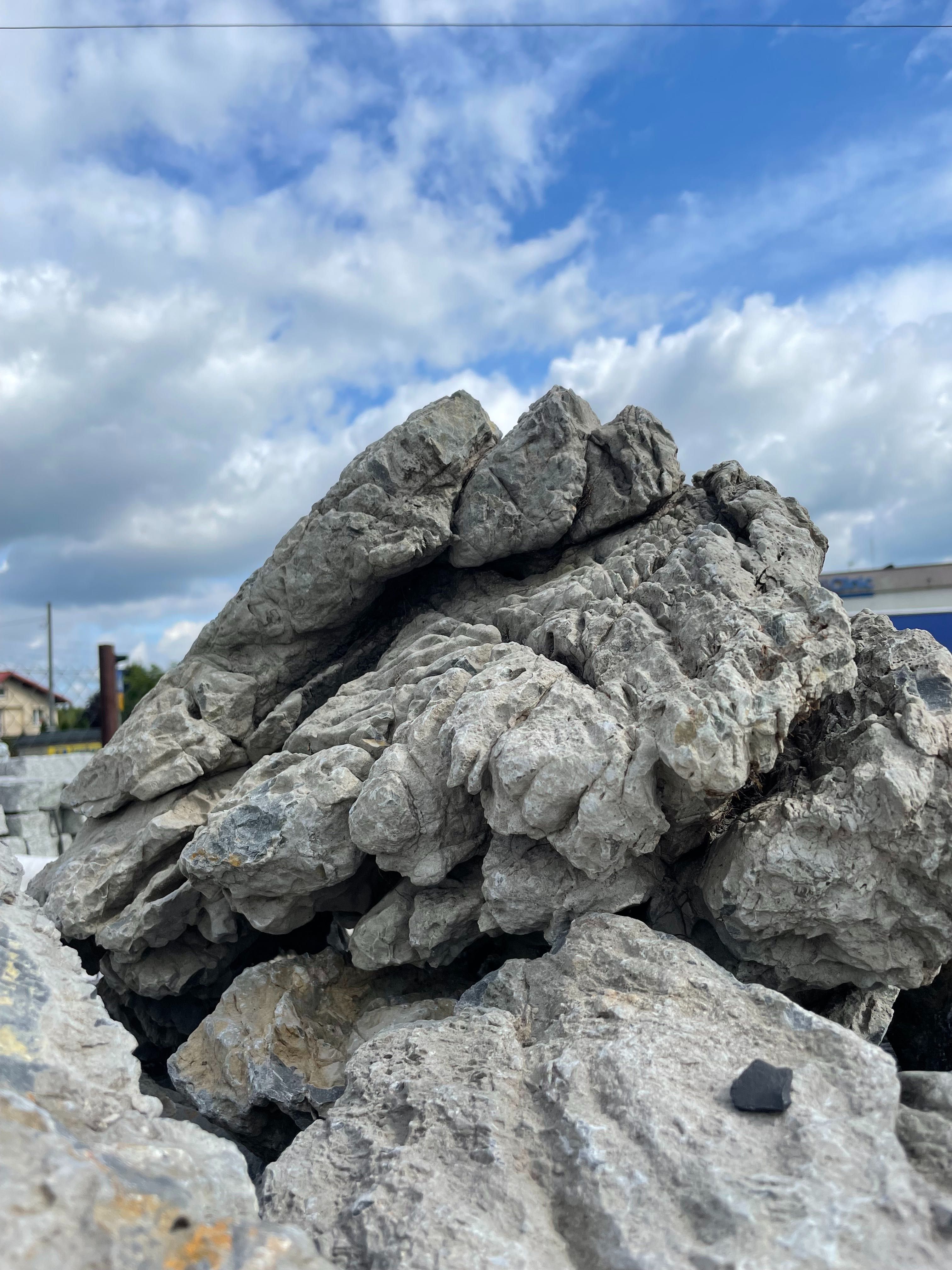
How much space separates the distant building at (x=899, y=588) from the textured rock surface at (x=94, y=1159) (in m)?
33.4

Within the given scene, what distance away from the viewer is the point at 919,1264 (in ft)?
8.54

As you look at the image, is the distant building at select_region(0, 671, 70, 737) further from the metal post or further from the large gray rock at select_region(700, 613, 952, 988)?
the large gray rock at select_region(700, 613, 952, 988)

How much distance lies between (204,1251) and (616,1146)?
1.52m

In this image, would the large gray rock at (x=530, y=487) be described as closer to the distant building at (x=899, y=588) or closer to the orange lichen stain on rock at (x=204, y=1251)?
the orange lichen stain on rock at (x=204, y=1251)

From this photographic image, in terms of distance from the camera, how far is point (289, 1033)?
541 cm

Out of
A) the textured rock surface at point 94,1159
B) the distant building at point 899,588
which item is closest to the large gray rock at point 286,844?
the textured rock surface at point 94,1159

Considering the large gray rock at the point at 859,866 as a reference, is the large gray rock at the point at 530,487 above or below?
above

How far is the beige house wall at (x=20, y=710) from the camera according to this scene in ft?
182

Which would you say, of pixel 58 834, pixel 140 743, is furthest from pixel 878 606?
pixel 140 743

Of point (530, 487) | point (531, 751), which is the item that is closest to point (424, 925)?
point (531, 751)

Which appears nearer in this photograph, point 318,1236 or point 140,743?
point 318,1236

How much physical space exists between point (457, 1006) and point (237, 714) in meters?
4.26

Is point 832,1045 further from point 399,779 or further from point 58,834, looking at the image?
point 58,834

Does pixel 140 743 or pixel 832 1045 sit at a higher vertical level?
pixel 140 743
